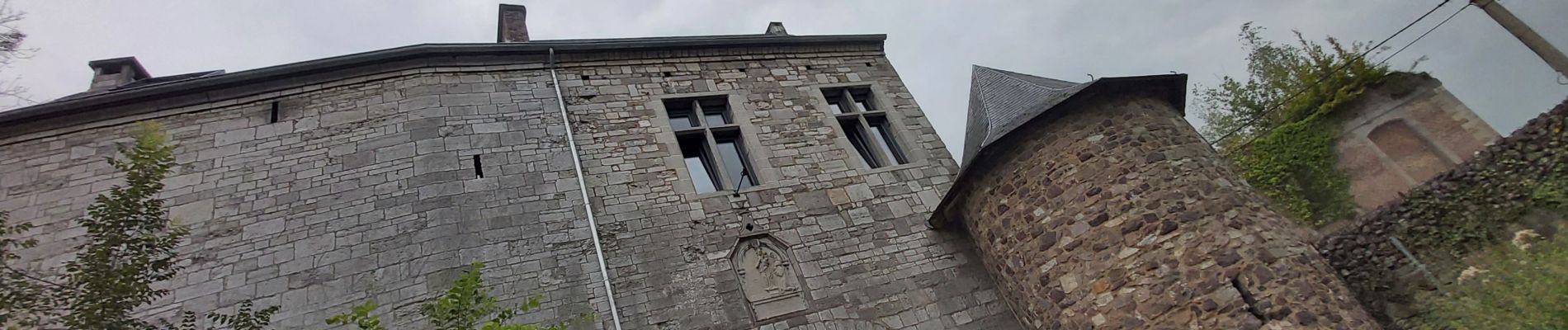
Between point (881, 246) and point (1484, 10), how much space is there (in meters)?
10.5

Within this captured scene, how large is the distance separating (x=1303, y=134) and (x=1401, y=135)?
1.34 m

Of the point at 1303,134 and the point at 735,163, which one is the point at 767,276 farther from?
the point at 1303,134

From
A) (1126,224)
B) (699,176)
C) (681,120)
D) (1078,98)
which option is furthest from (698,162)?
(1126,224)

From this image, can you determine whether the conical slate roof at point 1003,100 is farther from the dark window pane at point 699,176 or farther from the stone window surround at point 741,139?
the dark window pane at point 699,176

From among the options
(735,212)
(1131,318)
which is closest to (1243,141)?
(1131,318)

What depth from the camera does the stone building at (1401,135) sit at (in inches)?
433

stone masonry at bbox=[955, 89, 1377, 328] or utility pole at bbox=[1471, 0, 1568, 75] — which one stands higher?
utility pole at bbox=[1471, 0, 1568, 75]

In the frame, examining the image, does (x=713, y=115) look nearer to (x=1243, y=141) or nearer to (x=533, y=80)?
(x=533, y=80)

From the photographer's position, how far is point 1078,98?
640cm

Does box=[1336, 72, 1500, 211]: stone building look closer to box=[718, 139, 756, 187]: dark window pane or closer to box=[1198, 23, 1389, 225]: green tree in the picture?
box=[1198, 23, 1389, 225]: green tree

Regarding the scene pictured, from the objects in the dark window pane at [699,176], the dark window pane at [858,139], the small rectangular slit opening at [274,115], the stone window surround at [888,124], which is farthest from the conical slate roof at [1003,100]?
the small rectangular slit opening at [274,115]

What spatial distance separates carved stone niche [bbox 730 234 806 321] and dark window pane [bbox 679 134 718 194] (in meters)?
0.97

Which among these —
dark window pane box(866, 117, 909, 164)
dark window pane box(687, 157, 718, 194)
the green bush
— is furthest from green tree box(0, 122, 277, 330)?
the green bush

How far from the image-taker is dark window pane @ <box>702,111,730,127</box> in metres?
8.34
